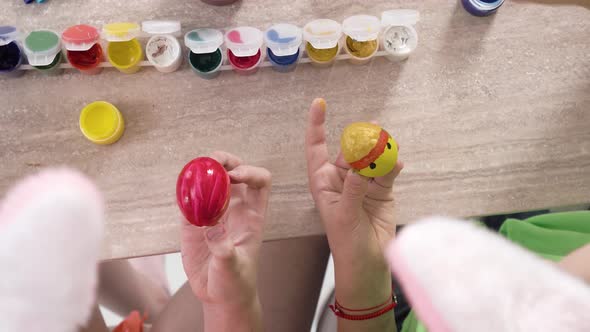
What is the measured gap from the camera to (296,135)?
514 mm

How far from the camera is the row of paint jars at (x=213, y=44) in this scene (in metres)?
0.49

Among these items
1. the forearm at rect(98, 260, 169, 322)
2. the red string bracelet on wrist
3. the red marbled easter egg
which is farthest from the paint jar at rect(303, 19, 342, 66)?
the forearm at rect(98, 260, 169, 322)

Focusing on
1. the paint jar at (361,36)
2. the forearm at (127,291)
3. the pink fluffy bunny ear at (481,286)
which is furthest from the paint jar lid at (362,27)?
the forearm at (127,291)

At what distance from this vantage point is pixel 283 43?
49 centimetres

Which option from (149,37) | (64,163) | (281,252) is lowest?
(281,252)

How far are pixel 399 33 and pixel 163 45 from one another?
295mm

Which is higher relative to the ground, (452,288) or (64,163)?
(452,288)

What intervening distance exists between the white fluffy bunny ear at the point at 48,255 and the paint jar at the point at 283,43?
1.08 feet

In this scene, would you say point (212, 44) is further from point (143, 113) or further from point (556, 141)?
point (556, 141)

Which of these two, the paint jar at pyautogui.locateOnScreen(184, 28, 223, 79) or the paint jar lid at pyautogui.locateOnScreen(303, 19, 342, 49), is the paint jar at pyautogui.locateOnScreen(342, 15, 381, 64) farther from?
the paint jar at pyautogui.locateOnScreen(184, 28, 223, 79)

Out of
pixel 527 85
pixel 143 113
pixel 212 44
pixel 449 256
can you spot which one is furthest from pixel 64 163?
pixel 527 85

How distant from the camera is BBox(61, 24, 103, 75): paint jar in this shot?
48 cm

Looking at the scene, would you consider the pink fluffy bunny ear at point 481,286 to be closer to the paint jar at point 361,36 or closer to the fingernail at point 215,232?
the fingernail at point 215,232

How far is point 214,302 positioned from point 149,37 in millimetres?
330
